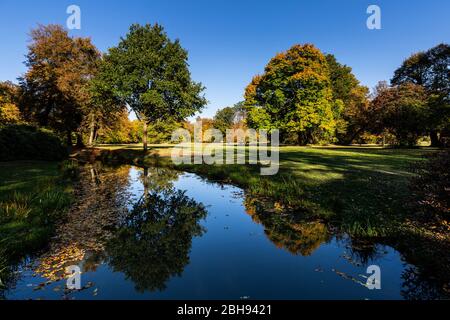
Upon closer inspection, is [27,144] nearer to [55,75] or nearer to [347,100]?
[55,75]

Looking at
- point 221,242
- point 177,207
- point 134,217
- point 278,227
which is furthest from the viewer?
point 177,207

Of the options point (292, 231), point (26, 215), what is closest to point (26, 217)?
point (26, 215)

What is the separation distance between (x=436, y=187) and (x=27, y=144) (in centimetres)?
3150

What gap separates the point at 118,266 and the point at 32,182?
10767 millimetres

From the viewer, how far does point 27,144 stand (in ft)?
81.6

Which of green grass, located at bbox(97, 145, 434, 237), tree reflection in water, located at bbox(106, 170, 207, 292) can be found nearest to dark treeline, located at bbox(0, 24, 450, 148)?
green grass, located at bbox(97, 145, 434, 237)

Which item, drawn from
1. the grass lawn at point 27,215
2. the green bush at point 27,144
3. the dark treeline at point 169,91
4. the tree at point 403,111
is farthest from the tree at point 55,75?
the tree at point 403,111

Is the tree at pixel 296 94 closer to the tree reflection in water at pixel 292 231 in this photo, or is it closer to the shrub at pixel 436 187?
the tree reflection in water at pixel 292 231

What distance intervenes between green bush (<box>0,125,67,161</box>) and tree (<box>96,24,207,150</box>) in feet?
32.4

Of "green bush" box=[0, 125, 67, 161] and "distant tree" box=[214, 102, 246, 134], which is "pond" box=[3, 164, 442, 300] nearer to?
"green bush" box=[0, 125, 67, 161]

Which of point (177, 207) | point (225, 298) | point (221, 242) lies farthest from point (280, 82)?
point (225, 298)

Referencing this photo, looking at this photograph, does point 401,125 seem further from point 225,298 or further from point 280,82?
point 225,298

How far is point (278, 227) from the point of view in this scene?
9.30 m

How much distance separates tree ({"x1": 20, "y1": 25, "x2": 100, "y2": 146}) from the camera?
36.7 meters
